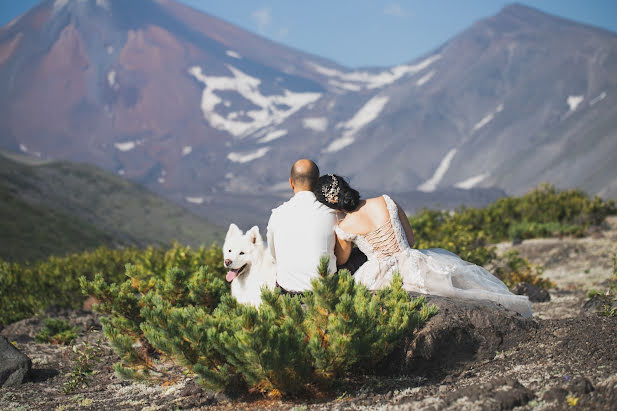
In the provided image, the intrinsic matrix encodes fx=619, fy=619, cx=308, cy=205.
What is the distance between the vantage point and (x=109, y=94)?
19538cm

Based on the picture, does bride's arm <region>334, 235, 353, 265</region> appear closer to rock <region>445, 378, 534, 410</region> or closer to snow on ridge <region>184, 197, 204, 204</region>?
rock <region>445, 378, 534, 410</region>

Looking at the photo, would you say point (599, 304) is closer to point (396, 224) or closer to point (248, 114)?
point (396, 224)

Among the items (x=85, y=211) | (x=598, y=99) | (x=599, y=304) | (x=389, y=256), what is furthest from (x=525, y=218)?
(x=598, y=99)

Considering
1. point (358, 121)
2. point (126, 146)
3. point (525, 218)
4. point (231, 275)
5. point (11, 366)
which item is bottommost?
point (11, 366)

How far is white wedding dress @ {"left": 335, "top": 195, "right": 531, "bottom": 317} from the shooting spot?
5.16m

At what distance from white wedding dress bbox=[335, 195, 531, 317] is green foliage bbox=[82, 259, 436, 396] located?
0.88 m

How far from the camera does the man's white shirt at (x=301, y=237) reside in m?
5.04

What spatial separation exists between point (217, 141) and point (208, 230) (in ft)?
358

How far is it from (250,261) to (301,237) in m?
0.77

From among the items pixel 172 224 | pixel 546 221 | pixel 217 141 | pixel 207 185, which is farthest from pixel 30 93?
pixel 546 221

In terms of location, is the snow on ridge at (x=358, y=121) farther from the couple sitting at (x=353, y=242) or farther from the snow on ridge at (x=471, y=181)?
the couple sitting at (x=353, y=242)

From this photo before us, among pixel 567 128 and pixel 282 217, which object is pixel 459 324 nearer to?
pixel 282 217

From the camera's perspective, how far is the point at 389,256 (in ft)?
17.5

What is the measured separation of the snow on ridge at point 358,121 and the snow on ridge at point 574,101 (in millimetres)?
45225
